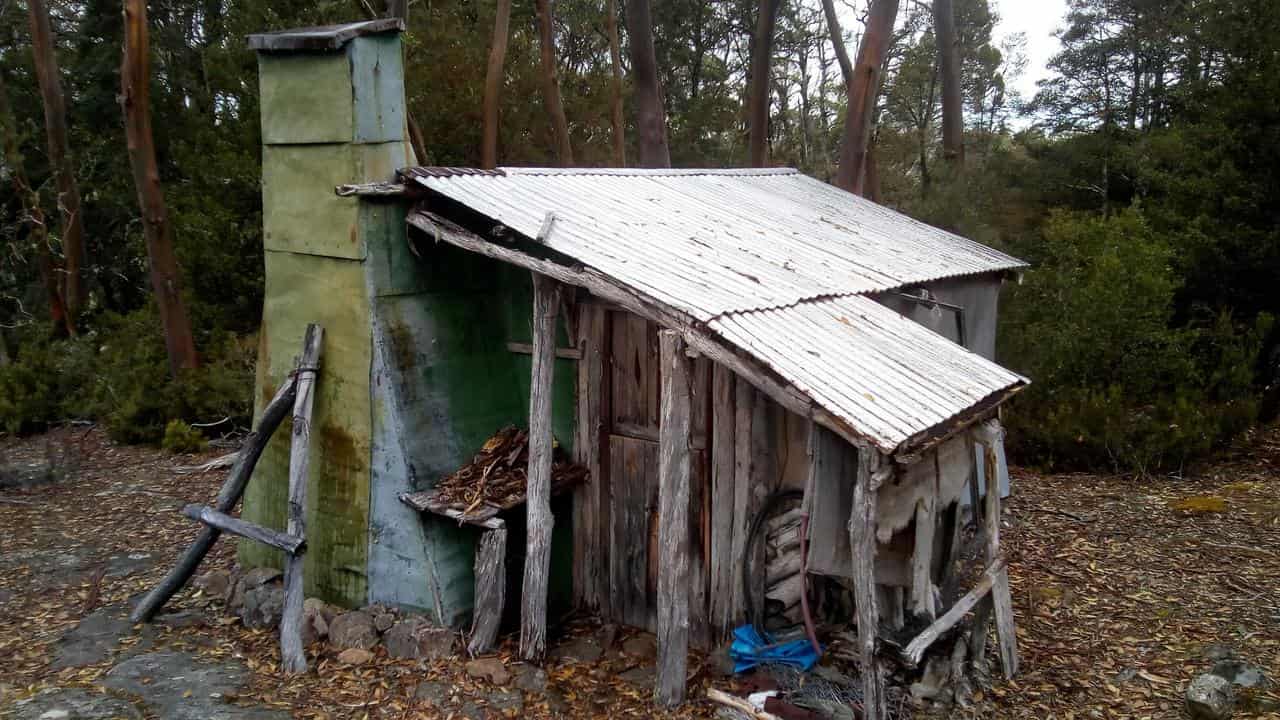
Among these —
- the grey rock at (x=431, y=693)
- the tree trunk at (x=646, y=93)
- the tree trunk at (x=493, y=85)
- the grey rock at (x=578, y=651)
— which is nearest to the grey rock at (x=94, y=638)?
the grey rock at (x=431, y=693)

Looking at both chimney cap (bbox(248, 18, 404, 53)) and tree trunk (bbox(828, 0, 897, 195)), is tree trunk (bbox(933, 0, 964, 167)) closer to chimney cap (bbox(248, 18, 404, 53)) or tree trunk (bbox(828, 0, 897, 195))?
tree trunk (bbox(828, 0, 897, 195))

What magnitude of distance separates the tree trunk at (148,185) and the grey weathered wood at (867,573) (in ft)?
37.0

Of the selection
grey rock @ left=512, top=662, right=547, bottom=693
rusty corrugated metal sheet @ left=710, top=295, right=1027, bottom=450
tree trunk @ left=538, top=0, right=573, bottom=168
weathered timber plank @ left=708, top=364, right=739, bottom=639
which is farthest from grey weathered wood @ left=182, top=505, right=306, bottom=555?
tree trunk @ left=538, top=0, right=573, bottom=168

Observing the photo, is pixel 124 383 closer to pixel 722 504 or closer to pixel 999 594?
pixel 722 504

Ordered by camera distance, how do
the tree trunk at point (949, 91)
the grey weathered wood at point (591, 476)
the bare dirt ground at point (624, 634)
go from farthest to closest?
the tree trunk at point (949, 91)
the grey weathered wood at point (591, 476)
the bare dirt ground at point (624, 634)

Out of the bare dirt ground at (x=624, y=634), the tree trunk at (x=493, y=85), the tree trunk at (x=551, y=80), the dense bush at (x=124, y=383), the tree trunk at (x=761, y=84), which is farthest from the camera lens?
the tree trunk at (x=761, y=84)

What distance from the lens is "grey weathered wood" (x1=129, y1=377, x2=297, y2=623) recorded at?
7.02 metres

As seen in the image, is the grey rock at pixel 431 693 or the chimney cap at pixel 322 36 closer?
the grey rock at pixel 431 693

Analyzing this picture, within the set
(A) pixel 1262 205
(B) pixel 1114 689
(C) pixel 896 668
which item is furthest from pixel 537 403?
(A) pixel 1262 205

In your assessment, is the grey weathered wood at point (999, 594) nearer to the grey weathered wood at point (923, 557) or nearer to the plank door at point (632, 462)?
the grey weathered wood at point (923, 557)

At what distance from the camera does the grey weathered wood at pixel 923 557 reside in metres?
5.53

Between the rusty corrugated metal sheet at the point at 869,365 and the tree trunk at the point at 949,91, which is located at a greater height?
the tree trunk at the point at 949,91

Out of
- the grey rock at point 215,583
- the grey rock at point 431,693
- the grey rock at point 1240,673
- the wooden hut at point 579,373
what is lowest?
the grey rock at point 431,693

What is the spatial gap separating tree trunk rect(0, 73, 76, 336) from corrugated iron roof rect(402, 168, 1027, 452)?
46.7 ft
